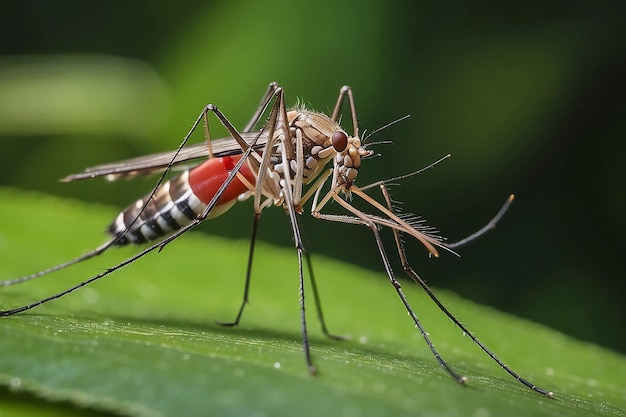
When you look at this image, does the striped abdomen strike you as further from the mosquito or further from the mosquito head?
the mosquito head

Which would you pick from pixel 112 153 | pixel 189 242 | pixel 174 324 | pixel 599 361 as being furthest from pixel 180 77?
pixel 599 361

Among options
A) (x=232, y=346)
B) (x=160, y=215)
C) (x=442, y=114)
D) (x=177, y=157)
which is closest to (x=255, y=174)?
(x=177, y=157)

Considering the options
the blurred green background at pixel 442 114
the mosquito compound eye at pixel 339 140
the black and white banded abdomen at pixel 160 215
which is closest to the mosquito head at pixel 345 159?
the mosquito compound eye at pixel 339 140

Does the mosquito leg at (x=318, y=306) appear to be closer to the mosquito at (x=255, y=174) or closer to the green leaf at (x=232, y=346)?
the green leaf at (x=232, y=346)

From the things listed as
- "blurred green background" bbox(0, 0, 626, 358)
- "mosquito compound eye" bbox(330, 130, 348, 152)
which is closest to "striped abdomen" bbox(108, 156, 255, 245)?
"mosquito compound eye" bbox(330, 130, 348, 152)

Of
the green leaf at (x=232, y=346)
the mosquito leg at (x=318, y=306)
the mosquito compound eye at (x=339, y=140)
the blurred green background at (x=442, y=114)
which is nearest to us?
the green leaf at (x=232, y=346)

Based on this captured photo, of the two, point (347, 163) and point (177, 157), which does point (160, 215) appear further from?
point (347, 163)
